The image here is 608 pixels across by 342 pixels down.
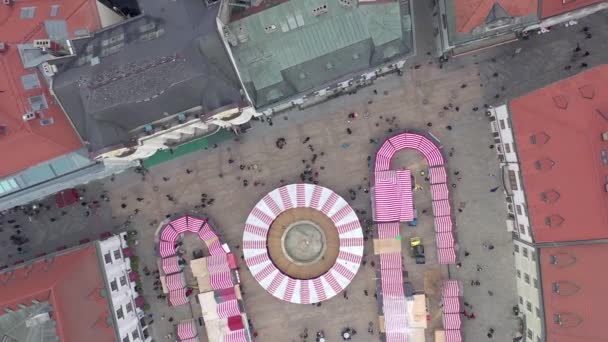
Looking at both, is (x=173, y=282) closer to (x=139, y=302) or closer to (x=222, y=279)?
(x=139, y=302)

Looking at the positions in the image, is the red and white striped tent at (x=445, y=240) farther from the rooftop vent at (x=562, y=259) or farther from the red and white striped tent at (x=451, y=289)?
the rooftop vent at (x=562, y=259)

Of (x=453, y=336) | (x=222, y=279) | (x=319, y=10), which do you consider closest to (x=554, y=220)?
(x=453, y=336)

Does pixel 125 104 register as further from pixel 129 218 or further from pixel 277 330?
pixel 277 330

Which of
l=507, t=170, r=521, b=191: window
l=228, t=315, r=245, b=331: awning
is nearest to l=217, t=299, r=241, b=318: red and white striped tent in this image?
l=228, t=315, r=245, b=331: awning

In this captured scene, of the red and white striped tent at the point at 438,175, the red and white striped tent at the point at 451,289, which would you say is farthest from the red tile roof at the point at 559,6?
the red and white striped tent at the point at 451,289

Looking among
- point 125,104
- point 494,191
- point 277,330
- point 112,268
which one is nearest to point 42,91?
point 125,104

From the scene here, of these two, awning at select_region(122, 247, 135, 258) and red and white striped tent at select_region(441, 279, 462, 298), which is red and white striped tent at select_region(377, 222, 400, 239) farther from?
awning at select_region(122, 247, 135, 258)
